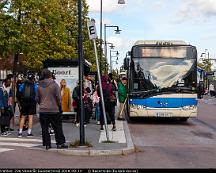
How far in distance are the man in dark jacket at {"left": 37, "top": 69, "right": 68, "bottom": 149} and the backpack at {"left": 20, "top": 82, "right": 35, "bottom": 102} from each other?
239 cm

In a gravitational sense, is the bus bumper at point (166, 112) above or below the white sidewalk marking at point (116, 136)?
above

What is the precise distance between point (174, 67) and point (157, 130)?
3.21m

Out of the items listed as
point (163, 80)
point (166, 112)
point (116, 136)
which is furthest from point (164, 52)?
point (116, 136)

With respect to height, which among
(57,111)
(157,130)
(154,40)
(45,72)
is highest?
(154,40)

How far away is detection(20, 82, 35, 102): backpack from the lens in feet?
46.3

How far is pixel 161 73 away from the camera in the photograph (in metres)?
19.6

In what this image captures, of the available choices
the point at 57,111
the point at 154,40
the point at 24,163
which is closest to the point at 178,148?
the point at 57,111

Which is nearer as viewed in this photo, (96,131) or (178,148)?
(178,148)

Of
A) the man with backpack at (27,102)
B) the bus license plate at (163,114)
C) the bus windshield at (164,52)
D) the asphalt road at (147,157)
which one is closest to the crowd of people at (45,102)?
the man with backpack at (27,102)

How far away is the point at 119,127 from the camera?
17.4 metres

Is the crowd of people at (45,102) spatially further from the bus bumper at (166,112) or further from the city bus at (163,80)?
the bus bumper at (166,112)

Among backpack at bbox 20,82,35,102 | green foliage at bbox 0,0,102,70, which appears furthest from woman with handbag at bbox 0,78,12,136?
green foliage at bbox 0,0,102,70

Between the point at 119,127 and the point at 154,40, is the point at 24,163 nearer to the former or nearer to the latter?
the point at 119,127

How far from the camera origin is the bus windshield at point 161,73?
1945 cm
